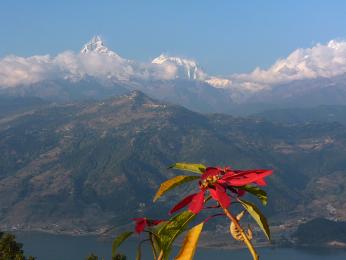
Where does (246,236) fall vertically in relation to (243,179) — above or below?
below

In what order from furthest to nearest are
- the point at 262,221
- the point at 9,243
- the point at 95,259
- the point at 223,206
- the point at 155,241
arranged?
the point at 9,243, the point at 95,259, the point at 155,241, the point at 262,221, the point at 223,206

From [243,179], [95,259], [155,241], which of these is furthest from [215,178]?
[95,259]

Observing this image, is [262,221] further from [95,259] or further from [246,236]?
[95,259]

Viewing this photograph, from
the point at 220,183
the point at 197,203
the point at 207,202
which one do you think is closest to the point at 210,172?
the point at 220,183

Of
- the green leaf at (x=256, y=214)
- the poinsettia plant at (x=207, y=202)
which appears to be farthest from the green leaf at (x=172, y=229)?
the green leaf at (x=256, y=214)

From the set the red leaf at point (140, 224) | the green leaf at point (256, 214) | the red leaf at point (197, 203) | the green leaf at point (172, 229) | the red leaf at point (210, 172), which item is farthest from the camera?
the red leaf at point (140, 224)

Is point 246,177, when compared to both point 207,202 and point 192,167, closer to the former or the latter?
point 207,202

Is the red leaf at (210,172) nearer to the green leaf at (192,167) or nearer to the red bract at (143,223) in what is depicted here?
the green leaf at (192,167)
